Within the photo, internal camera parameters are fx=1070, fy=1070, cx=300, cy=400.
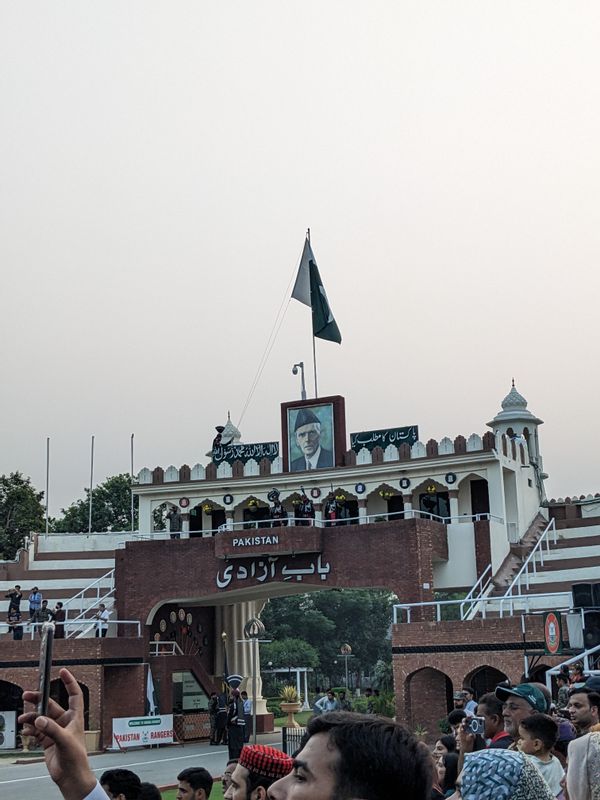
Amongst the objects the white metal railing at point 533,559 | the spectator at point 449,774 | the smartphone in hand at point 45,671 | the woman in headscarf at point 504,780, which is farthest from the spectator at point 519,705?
the white metal railing at point 533,559

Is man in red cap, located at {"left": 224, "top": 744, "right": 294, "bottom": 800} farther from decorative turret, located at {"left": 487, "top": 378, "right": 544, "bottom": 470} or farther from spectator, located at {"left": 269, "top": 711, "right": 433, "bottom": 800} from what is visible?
decorative turret, located at {"left": 487, "top": 378, "right": 544, "bottom": 470}

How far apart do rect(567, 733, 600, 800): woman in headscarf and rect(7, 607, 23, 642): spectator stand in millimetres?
29091

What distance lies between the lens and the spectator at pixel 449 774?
8.10 m

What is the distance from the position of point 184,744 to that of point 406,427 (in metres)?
12.8

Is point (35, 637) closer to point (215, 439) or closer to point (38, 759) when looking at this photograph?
point (38, 759)

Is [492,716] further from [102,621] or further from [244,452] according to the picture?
[244,452]

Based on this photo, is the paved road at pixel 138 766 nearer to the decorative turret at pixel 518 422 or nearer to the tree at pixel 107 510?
the decorative turret at pixel 518 422

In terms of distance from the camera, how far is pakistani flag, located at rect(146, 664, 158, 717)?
108 ft

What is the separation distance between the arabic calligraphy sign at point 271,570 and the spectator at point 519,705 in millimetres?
26610

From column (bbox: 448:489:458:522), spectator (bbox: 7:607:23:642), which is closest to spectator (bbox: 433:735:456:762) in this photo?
spectator (bbox: 7:607:23:642)

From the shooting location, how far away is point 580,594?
60.2ft

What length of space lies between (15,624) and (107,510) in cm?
2875

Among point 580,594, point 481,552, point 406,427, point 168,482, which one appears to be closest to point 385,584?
point 481,552

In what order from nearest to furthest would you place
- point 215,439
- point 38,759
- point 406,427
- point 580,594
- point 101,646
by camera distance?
point 580,594 < point 38,759 < point 101,646 < point 406,427 < point 215,439
